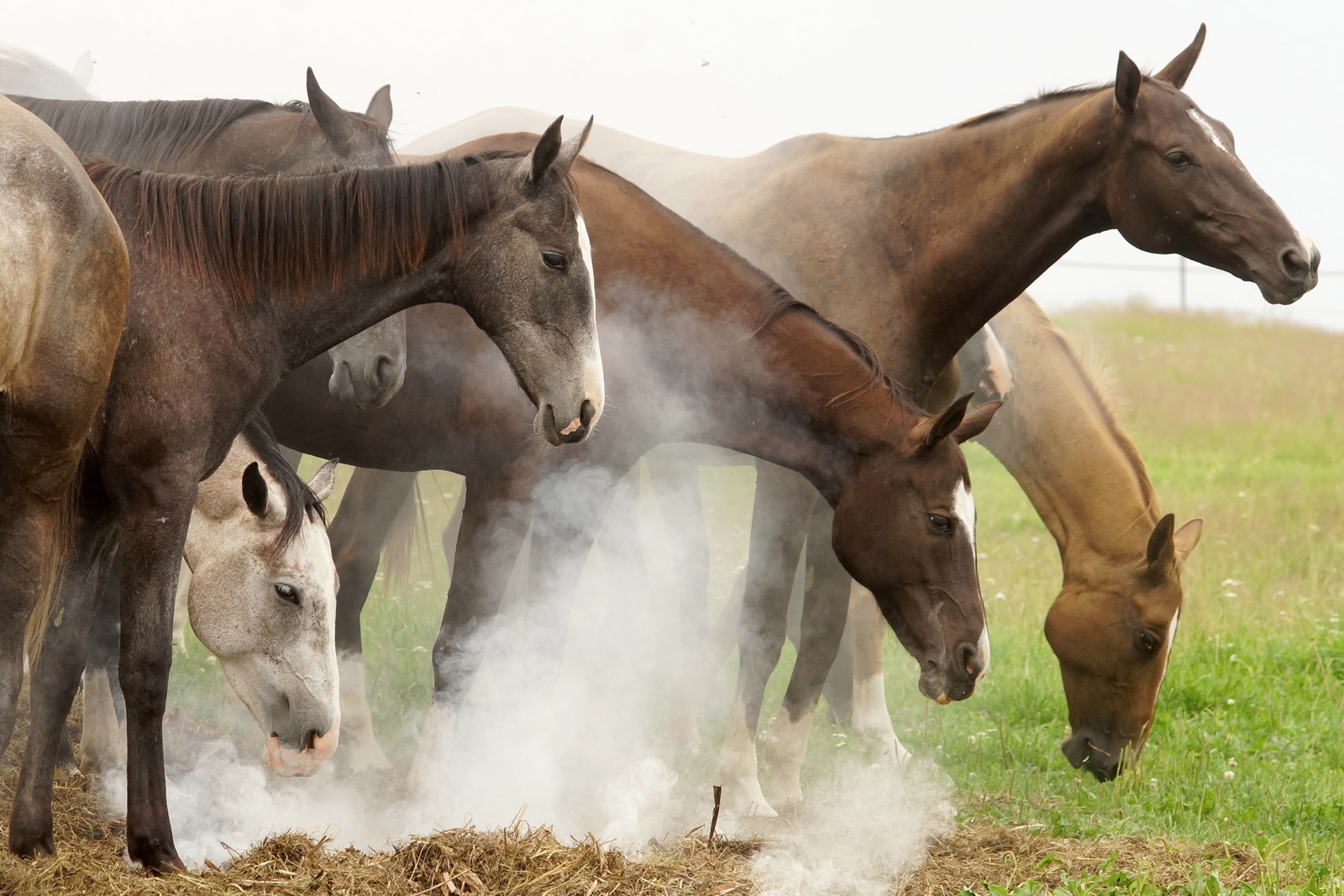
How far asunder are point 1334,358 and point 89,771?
17023 mm

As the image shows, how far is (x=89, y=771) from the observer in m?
4.62

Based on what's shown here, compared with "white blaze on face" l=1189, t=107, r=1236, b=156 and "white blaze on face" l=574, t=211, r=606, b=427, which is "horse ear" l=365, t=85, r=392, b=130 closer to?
"white blaze on face" l=574, t=211, r=606, b=427

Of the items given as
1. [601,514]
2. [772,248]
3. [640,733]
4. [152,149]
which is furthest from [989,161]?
[152,149]

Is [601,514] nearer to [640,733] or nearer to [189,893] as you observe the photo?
[640,733]

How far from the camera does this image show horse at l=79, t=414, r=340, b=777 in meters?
4.05

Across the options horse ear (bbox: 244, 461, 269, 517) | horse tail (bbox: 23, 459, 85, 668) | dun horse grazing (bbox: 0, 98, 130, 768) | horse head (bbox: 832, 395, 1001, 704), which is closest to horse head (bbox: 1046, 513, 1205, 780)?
horse head (bbox: 832, 395, 1001, 704)

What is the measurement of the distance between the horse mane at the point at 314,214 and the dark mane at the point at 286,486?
0.55 m

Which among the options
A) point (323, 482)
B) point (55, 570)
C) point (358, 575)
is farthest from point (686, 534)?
point (55, 570)

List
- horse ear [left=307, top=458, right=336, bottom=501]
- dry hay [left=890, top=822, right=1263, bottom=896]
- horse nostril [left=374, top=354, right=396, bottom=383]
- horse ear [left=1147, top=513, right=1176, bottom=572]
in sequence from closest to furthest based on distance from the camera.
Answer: dry hay [left=890, top=822, right=1263, bottom=896], horse nostril [left=374, top=354, right=396, bottom=383], horse ear [left=307, top=458, right=336, bottom=501], horse ear [left=1147, top=513, right=1176, bottom=572]

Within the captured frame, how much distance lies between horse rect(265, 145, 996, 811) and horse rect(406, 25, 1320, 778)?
2.30 feet

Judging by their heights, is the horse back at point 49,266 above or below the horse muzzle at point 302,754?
above

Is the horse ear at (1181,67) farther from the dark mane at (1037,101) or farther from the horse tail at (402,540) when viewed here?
the horse tail at (402,540)

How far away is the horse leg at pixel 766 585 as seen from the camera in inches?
206

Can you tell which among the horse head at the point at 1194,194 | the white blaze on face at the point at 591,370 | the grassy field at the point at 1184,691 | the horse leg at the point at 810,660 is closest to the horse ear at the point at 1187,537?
the grassy field at the point at 1184,691
